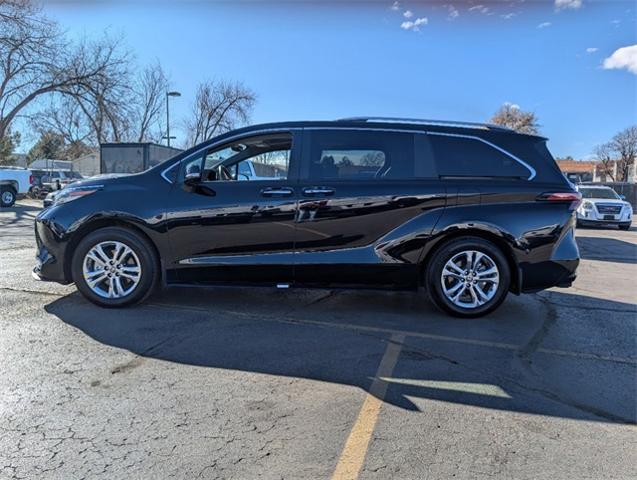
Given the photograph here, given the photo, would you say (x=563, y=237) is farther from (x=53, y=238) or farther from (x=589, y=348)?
(x=53, y=238)

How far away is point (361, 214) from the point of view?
513 centimetres

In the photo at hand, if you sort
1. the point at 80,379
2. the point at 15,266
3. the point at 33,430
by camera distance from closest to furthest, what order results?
the point at 33,430 < the point at 80,379 < the point at 15,266

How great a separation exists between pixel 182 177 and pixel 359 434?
325 cm

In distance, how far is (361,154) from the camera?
527 cm

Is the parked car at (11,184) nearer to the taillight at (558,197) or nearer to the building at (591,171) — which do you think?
the taillight at (558,197)

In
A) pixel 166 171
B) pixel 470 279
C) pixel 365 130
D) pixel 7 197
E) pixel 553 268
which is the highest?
pixel 365 130

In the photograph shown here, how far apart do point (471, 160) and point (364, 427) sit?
10.5 ft

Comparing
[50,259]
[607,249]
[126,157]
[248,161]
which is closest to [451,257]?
[248,161]

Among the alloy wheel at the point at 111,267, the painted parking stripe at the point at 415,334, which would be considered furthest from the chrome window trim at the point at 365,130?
the painted parking stripe at the point at 415,334

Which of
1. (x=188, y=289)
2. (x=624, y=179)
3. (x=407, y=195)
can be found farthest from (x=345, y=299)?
(x=624, y=179)

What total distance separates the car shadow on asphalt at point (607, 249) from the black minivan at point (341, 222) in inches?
242

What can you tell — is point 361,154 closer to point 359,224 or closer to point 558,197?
point 359,224

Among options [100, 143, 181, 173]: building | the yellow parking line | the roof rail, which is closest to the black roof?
the roof rail

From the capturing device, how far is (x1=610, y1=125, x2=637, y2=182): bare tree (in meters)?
71.4
